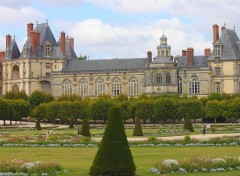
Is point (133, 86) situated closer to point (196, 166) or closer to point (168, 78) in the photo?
point (168, 78)

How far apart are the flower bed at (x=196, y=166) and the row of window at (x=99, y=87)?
64.5 meters

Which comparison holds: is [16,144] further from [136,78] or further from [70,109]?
[136,78]

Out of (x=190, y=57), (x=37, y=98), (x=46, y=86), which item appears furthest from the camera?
(x=46, y=86)

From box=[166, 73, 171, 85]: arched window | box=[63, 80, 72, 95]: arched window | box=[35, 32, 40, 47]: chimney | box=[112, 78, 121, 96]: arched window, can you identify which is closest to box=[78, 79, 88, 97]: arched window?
box=[63, 80, 72, 95]: arched window

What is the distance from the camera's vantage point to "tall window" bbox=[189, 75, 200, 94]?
273ft

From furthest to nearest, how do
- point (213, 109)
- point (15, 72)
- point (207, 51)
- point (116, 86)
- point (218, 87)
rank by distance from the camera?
point (15, 72)
point (207, 51)
point (116, 86)
point (218, 87)
point (213, 109)

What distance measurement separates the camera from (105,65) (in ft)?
290

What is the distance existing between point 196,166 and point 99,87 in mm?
67045

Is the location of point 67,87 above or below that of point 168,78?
below

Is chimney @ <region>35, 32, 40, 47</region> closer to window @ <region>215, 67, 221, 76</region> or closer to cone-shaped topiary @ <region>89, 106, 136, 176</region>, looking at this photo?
window @ <region>215, 67, 221, 76</region>

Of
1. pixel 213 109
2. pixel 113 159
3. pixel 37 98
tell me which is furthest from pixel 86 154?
pixel 37 98

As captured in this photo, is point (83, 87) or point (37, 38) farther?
point (37, 38)

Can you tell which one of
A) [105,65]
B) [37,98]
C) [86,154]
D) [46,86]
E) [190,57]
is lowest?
[86,154]

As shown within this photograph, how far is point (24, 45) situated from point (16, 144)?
5753cm
